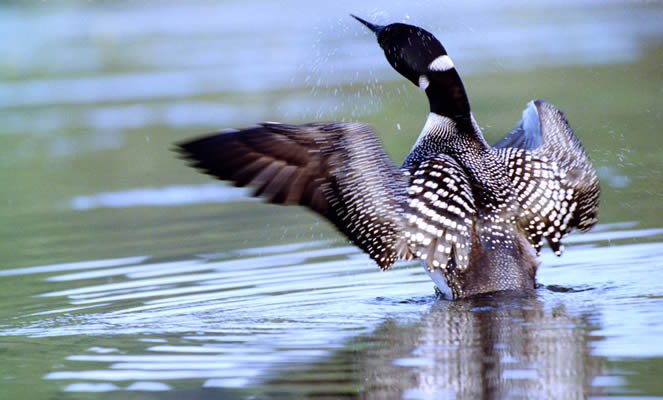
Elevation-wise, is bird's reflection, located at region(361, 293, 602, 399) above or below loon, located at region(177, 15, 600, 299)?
below

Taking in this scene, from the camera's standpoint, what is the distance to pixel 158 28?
2497 centimetres

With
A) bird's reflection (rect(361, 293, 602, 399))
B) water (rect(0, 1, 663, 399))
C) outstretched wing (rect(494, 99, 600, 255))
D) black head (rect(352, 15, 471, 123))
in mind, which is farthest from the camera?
black head (rect(352, 15, 471, 123))

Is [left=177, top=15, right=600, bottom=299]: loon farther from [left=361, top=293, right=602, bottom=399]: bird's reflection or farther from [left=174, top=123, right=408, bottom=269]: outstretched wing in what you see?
[left=361, top=293, right=602, bottom=399]: bird's reflection

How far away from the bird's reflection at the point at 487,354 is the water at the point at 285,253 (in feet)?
0.05

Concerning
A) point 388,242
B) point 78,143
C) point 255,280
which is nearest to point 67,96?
point 78,143

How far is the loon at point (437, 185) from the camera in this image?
559 cm

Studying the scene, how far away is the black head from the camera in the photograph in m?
6.63

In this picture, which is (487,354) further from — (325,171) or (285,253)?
(285,253)

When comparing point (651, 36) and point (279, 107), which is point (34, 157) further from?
point (651, 36)

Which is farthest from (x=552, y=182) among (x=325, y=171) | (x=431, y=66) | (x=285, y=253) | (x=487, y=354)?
(x=285, y=253)

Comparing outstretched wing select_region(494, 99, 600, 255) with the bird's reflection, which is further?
outstretched wing select_region(494, 99, 600, 255)

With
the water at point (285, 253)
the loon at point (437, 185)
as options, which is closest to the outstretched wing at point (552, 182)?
the loon at point (437, 185)

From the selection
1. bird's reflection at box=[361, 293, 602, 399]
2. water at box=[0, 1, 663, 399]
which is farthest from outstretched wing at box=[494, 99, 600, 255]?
bird's reflection at box=[361, 293, 602, 399]

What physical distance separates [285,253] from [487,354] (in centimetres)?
316
